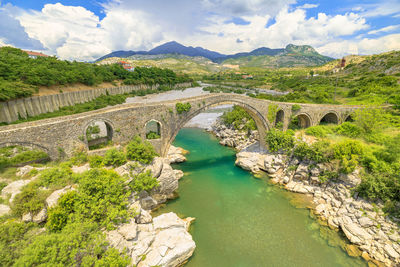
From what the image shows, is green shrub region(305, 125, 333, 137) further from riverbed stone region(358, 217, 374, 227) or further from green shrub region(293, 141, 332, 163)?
riverbed stone region(358, 217, 374, 227)

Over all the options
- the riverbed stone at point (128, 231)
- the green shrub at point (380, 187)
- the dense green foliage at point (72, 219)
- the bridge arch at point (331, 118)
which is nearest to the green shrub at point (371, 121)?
the bridge arch at point (331, 118)

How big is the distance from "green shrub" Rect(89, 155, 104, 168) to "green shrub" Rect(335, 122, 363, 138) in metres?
26.2

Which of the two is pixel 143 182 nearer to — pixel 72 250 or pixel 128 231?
pixel 128 231

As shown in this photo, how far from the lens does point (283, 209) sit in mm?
15688

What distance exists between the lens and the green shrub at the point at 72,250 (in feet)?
22.8

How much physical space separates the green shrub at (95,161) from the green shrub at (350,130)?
2616cm

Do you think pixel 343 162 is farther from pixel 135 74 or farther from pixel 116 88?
pixel 135 74

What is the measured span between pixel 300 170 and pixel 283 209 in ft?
16.7

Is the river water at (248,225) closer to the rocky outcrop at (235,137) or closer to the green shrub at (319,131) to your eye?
the rocky outcrop at (235,137)

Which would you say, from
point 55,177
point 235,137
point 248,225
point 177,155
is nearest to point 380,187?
point 248,225

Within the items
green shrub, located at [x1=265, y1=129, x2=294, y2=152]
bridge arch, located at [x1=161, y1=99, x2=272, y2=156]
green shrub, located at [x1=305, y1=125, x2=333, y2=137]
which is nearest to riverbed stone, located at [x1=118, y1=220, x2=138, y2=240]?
bridge arch, located at [x1=161, y1=99, x2=272, y2=156]

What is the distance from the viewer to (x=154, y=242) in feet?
35.0

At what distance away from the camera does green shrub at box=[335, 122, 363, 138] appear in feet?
66.5

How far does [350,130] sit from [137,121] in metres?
24.5
